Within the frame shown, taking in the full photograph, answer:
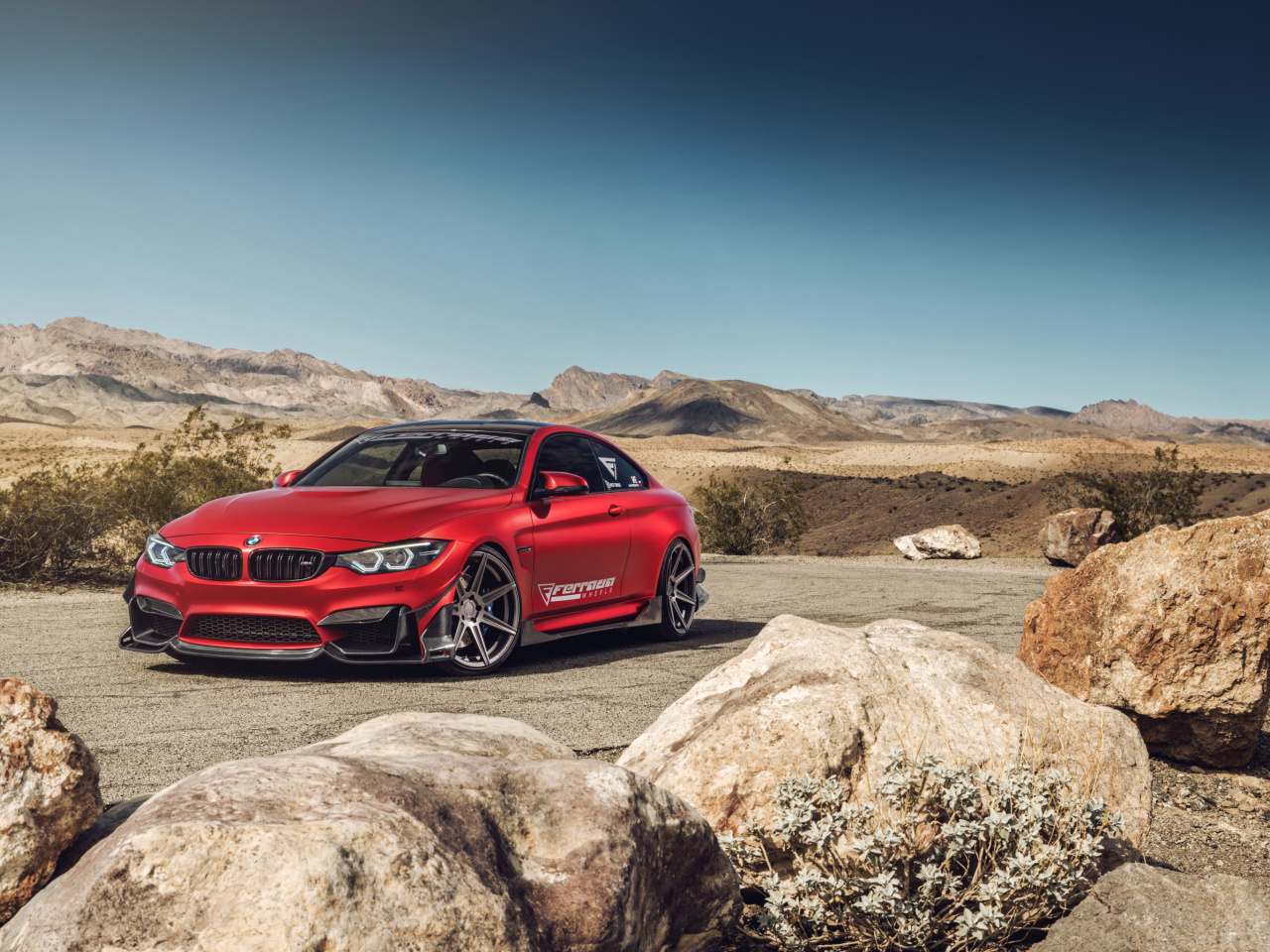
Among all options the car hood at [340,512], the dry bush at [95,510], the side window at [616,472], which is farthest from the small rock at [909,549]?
the car hood at [340,512]

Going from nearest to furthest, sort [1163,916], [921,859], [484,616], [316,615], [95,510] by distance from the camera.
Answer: [1163,916] → [921,859] → [316,615] → [484,616] → [95,510]

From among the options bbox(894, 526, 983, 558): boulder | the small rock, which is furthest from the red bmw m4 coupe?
the small rock

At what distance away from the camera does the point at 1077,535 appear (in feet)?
61.4

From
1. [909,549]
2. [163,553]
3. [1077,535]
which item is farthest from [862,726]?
[909,549]

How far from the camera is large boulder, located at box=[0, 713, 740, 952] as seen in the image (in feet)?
6.10

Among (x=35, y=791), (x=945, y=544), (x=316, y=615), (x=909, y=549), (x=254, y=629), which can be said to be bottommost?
(x=909, y=549)

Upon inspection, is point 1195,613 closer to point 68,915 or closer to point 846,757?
point 846,757

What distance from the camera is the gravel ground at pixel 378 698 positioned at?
450 cm

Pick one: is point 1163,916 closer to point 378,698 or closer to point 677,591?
point 378,698

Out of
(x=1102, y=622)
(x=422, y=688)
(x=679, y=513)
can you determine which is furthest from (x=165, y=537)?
(x=1102, y=622)

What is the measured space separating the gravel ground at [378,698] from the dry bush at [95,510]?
2.30 meters

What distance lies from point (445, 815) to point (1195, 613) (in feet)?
14.3

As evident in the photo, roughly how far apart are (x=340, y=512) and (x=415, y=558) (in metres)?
0.63

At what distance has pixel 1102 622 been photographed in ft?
17.9
